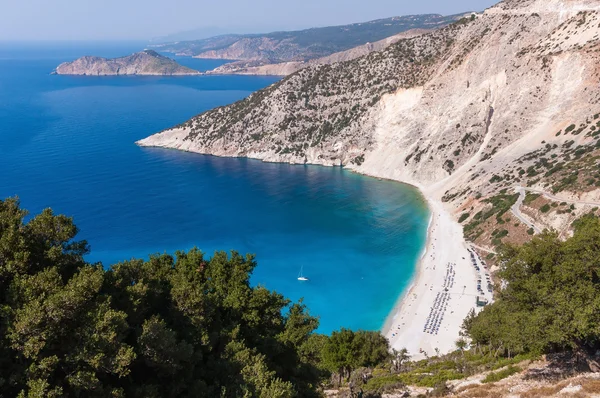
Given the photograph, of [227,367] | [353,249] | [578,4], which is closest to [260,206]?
[353,249]

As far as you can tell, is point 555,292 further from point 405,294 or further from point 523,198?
point 523,198

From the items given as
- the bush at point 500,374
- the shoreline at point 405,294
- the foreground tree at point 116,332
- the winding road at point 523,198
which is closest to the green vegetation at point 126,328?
the foreground tree at point 116,332

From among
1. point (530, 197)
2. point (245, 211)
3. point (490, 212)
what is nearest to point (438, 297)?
point (490, 212)

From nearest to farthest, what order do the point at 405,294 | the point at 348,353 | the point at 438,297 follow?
the point at 348,353 < the point at 438,297 < the point at 405,294

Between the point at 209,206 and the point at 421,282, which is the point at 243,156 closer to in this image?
the point at 209,206

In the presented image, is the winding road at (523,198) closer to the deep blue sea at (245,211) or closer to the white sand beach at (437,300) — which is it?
the white sand beach at (437,300)

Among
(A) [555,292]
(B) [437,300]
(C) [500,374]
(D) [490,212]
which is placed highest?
(A) [555,292]

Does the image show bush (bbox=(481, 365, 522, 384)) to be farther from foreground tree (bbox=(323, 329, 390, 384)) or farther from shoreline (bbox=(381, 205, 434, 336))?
shoreline (bbox=(381, 205, 434, 336))
